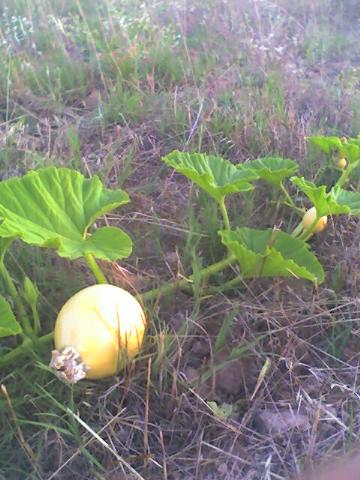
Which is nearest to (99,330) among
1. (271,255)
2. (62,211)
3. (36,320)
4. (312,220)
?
(36,320)

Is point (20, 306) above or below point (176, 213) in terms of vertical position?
above

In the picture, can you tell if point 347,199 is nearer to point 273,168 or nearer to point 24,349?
point 273,168

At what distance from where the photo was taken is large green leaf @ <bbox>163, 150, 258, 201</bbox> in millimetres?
1419

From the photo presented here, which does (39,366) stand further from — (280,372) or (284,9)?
(284,9)

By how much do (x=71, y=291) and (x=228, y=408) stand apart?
45 cm

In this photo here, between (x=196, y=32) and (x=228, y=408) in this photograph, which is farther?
(x=196, y=32)

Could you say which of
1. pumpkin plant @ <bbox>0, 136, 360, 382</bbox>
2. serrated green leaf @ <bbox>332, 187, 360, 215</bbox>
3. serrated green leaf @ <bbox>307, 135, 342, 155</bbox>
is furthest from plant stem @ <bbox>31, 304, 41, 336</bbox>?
serrated green leaf @ <bbox>307, 135, 342, 155</bbox>

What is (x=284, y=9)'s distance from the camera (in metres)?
3.36

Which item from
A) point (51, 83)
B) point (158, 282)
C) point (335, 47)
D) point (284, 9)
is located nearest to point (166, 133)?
point (51, 83)

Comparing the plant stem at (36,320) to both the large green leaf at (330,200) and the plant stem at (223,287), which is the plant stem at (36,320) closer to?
the plant stem at (223,287)

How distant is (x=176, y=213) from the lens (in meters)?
1.78

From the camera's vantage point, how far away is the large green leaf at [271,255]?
1.35m

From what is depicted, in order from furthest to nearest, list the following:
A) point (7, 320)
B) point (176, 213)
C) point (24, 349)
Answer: point (176, 213) → point (24, 349) → point (7, 320)

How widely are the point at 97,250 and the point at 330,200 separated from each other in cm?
52
